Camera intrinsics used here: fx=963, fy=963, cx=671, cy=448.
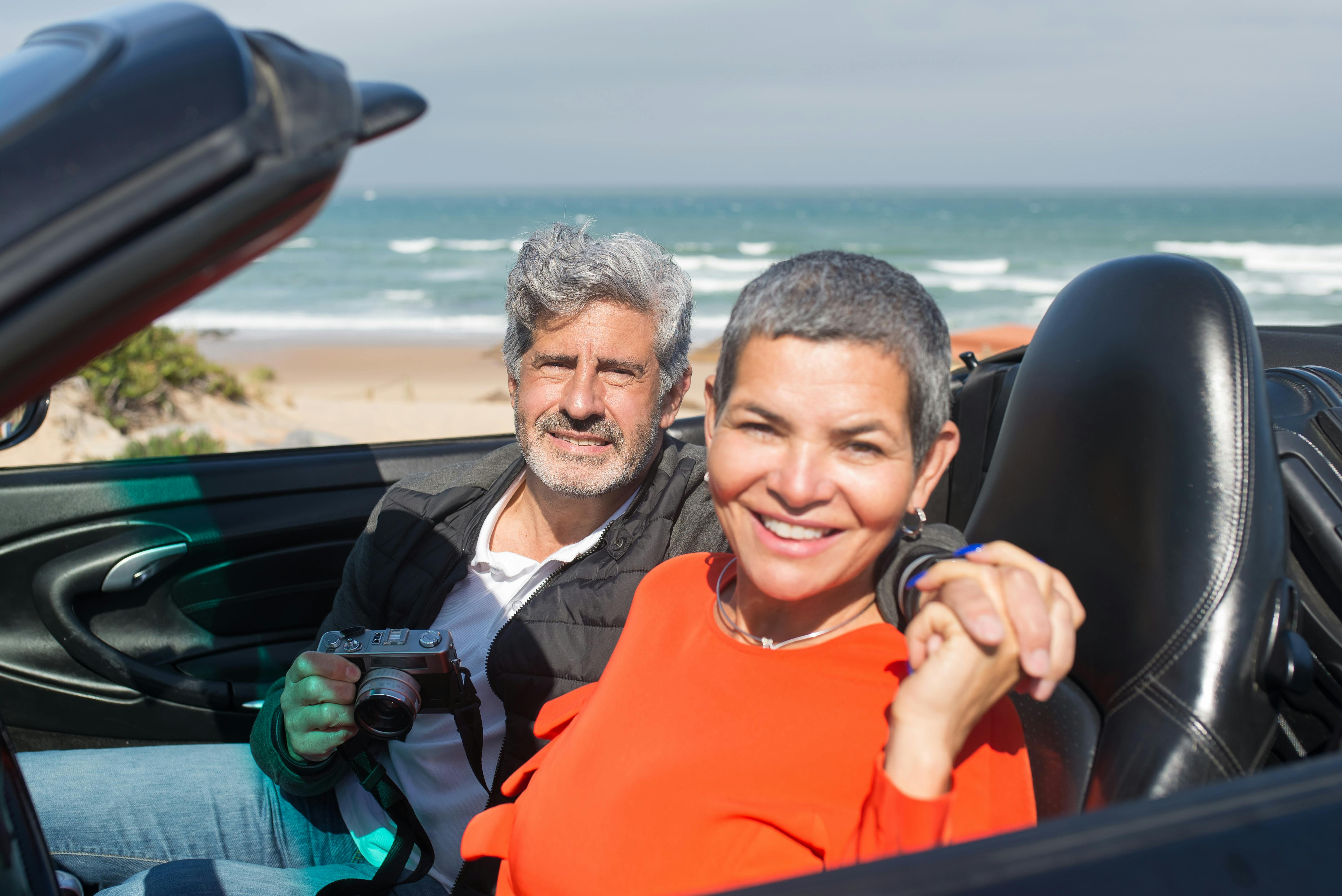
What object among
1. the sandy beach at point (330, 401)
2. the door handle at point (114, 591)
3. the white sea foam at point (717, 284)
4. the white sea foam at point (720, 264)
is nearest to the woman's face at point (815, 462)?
the door handle at point (114, 591)

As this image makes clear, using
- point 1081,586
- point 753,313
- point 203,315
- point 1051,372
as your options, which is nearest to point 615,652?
point 753,313

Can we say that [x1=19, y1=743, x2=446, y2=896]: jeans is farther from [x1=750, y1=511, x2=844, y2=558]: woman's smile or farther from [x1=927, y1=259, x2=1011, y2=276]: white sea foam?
[x1=927, y1=259, x2=1011, y2=276]: white sea foam

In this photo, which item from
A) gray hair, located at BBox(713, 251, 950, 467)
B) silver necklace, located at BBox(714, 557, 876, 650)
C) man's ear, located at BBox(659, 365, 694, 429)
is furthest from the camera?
man's ear, located at BBox(659, 365, 694, 429)

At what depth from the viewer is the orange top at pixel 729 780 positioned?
44.4 inches

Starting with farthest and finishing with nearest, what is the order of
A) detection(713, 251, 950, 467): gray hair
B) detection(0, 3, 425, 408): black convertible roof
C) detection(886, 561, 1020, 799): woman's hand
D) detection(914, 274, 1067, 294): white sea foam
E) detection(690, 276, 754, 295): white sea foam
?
detection(914, 274, 1067, 294): white sea foam < detection(690, 276, 754, 295): white sea foam < detection(713, 251, 950, 467): gray hair < detection(886, 561, 1020, 799): woman's hand < detection(0, 3, 425, 408): black convertible roof

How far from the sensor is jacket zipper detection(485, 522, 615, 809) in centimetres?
183

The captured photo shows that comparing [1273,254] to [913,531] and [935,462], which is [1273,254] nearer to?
[913,531]

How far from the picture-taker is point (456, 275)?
23125 millimetres

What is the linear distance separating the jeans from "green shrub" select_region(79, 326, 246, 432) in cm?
578

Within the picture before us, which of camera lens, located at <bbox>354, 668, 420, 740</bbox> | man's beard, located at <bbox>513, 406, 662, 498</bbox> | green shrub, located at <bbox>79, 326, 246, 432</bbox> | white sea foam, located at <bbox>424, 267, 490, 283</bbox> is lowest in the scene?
white sea foam, located at <bbox>424, 267, 490, 283</bbox>

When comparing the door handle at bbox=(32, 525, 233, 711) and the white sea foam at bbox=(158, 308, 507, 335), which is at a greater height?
the door handle at bbox=(32, 525, 233, 711)

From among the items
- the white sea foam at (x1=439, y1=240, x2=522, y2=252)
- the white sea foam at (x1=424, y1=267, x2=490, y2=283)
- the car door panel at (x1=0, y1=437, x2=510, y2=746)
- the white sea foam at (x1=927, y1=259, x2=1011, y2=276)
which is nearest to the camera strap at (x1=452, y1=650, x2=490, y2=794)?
the car door panel at (x1=0, y1=437, x2=510, y2=746)

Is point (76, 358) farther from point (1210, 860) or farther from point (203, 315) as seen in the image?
point (203, 315)

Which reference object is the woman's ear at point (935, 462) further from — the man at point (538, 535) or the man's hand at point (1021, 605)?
the man at point (538, 535)
